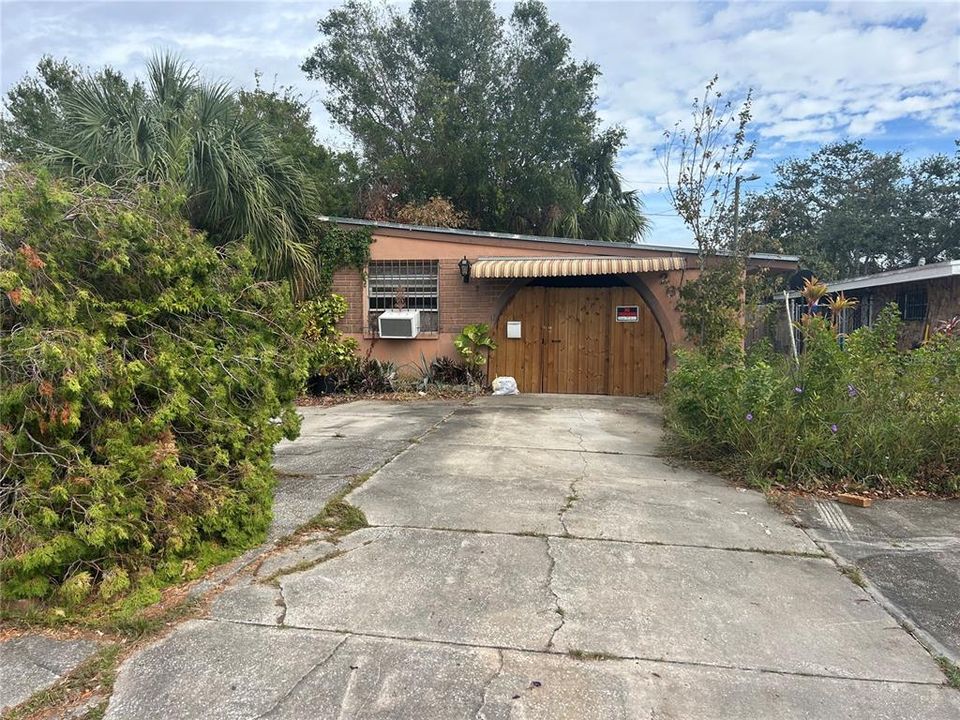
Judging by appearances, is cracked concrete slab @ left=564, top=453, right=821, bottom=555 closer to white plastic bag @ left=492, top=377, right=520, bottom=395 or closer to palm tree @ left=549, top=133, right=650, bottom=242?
white plastic bag @ left=492, top=377, right=520, bottom=395

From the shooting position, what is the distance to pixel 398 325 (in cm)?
1115

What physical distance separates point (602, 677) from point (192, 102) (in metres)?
9.84

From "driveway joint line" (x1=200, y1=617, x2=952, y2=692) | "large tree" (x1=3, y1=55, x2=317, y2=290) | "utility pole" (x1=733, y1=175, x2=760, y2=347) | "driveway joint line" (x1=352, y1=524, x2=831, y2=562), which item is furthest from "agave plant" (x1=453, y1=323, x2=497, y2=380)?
"driveway joint line" (x1=200, y1=617, x2=952, y2=692)

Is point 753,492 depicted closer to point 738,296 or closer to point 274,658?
point 274,658

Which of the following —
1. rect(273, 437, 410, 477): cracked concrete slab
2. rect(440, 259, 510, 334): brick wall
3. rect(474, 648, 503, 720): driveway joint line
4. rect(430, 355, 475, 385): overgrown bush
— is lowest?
rect(474, 648, 503, 720): driveway joint line

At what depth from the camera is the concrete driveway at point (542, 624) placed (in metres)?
2.40

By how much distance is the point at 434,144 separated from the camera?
15.6 m

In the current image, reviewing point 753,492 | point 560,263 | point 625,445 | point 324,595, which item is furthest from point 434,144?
point 324,595

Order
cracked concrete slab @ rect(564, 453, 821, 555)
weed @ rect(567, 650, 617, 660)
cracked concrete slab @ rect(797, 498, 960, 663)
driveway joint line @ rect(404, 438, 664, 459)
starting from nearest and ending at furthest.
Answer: weed @ rect(567, 650, 617, 660), cracked concrete slab @ rect(797, 498, 960, 663), cracked concrete slab @ rect(564, 453, 821, 555), driveway joint line @ rect(404, 438, 664, 459)

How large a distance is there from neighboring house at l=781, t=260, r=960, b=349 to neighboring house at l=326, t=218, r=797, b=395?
2.90m

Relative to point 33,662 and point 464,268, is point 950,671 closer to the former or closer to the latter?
point 33,662

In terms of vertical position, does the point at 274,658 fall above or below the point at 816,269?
below

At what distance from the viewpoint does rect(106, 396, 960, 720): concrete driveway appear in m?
2.40

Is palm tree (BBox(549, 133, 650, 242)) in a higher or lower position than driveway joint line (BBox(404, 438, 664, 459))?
higher
